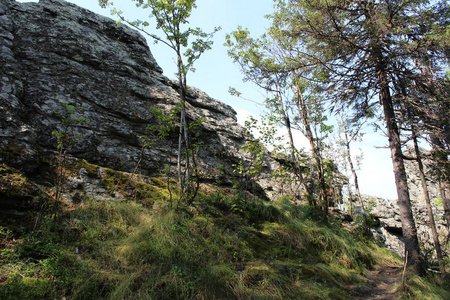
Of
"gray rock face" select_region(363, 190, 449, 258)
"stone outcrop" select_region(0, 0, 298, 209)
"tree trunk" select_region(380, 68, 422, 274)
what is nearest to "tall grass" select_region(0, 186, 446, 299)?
"tree trunk" select_region(380, 68, 422, 274)

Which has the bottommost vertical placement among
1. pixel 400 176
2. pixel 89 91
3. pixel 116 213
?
pixel 116 213

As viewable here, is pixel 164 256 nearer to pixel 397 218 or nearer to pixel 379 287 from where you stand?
pixel 379 287

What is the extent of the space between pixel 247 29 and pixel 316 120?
17.2 ft

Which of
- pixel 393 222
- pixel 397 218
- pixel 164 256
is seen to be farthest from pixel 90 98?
pixel 397 218

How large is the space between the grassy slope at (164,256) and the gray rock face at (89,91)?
1.72 m

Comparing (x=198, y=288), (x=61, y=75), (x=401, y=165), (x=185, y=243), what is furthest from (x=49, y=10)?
(x=401, y=165)

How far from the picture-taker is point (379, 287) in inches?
189

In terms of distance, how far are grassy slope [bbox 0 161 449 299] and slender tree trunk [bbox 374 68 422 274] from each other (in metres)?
0.87

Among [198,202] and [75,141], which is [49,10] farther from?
[198,202]

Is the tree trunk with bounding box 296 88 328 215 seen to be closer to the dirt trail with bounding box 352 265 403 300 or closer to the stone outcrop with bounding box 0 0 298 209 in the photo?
the stone outcrop with bounding box 0 0 298 209

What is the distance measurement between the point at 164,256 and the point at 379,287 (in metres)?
4.65

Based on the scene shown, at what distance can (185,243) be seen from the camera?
12.5ft

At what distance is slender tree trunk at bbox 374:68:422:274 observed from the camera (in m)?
5.32

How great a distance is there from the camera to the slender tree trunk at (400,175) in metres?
5.32
